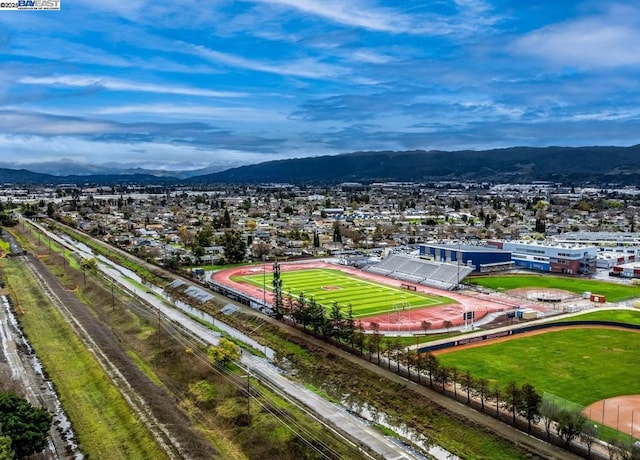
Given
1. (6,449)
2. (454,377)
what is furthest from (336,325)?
(6,449)

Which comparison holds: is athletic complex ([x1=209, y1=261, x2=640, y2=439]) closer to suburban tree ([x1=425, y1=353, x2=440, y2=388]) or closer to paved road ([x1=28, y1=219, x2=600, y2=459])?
paved road ([x1=28, y1=219, x2=600, y2=459])

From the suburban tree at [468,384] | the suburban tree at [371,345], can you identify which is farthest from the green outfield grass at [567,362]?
the suburban tree at [371,345]

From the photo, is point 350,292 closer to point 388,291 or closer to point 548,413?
point 388,291

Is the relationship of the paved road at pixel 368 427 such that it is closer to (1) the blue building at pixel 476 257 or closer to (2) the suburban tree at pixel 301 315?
(2) the suburban tree at pixel 301 315

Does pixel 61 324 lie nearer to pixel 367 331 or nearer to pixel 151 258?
pixel 367 331

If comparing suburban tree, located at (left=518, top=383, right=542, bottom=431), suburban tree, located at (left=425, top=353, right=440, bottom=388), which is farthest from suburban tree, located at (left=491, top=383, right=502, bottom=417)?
suburban tree, located at (left=425, top=353, right=440, bottom=388)

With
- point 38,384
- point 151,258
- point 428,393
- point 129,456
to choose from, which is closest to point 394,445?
point 428,393
